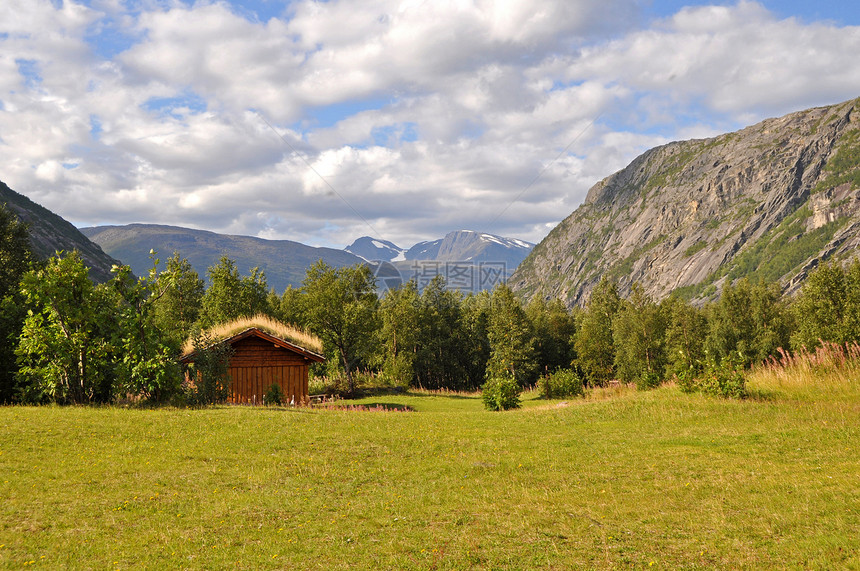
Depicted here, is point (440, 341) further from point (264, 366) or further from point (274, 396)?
point (274, 396)

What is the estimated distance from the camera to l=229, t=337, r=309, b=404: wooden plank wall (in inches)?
1357

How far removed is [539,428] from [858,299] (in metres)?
43.6

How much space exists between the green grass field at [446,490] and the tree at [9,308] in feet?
18.7

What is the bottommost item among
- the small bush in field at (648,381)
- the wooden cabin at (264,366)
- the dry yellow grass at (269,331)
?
the small bush in field at (648,381)

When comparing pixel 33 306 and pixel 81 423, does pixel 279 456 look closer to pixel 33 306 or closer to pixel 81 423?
pixel 81 423

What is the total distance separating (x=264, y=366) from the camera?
3525 cm

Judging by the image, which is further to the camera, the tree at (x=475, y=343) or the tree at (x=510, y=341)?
the tree at (x=475, y=343)

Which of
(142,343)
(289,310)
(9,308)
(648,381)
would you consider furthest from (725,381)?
(289,310)

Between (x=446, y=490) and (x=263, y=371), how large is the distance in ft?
84.8

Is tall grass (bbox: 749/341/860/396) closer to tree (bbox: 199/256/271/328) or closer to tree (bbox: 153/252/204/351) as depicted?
tree (bbox: 199/256/271/328)

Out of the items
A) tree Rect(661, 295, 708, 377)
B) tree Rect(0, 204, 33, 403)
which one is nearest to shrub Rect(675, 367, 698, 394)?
tree Rect(0, 204, 33, 403)

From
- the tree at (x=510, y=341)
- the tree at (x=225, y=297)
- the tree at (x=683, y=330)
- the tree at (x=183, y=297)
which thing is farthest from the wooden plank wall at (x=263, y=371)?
the tree at (x=683, y=330)

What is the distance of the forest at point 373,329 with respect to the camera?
23.4 m

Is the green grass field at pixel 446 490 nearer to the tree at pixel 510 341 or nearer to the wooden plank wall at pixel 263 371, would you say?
the wooden plank wall at pixel 263 371
